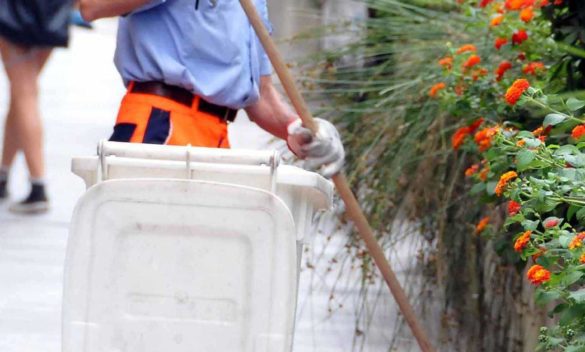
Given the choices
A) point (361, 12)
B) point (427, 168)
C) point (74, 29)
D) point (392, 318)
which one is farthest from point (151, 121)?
point (74, 29)

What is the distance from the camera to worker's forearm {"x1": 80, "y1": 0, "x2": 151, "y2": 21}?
11.2 ft

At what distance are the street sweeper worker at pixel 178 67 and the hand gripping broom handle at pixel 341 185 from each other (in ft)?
0.70

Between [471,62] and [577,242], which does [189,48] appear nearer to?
[471,62]

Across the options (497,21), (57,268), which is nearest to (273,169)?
(497,21)

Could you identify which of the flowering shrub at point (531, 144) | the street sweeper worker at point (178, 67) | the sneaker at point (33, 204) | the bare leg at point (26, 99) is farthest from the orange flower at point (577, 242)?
the sneaker at point (33, 204)

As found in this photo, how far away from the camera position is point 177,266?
2.63 meters

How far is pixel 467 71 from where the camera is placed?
163 inches

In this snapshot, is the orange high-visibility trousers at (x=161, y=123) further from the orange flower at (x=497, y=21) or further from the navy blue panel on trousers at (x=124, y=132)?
the orange flower at (x=497, y=21)

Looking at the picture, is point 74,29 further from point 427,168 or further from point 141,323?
point 141,323

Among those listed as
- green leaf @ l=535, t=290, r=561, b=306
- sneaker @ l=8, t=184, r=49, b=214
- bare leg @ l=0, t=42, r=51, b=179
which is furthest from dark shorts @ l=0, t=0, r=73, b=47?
green leaf @ l=535, t=290, r=561, b=306

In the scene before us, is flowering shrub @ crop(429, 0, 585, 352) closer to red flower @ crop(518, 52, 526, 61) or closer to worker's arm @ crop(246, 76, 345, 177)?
red flower @ crop(518, 52, 526, 61)

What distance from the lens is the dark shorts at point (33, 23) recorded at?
654 centimetres

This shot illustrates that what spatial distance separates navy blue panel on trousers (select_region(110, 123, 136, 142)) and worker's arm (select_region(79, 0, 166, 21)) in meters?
0.29

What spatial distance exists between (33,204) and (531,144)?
14.7ft
